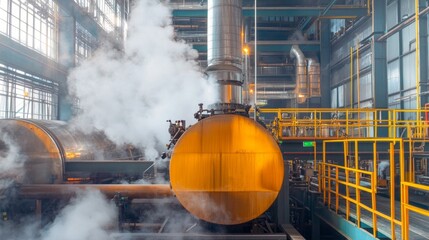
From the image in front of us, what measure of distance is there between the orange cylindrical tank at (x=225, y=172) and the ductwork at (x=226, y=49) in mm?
1991

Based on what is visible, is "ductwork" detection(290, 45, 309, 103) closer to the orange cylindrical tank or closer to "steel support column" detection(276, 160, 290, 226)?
"steel support column" detection(276, 160, 290, 226)

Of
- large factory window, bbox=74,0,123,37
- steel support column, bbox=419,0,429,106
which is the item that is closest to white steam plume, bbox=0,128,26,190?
large factory window, bbox=74,0,123,37

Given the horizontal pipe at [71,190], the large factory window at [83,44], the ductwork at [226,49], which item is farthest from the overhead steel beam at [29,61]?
the ductwork at [226,49]

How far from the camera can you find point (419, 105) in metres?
11.6

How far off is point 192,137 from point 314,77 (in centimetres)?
1648

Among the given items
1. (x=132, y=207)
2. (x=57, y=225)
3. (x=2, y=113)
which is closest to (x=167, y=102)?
(x=132, y=207)

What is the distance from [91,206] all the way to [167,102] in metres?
3.44

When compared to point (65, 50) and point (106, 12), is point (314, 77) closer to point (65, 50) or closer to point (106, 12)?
point (106, 12)

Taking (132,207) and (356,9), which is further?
(356,9)

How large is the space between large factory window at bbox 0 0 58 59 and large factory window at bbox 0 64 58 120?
1.31 metres

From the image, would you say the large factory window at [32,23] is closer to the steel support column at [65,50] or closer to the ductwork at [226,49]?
the steel support column at [65,50]

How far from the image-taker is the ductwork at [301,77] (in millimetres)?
19172

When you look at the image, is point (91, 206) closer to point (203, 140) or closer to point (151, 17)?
point (203, 140)

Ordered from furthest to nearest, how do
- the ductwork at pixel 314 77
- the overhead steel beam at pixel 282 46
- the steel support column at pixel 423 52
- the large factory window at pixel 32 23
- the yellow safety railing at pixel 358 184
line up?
the ductwork at pixel 314 77, the overhead steel beam at pixel 282 46, the large factory window at pixel 32 23, the steel support column at pixel 423 52, the yellow safety railing at pixel 358 184
